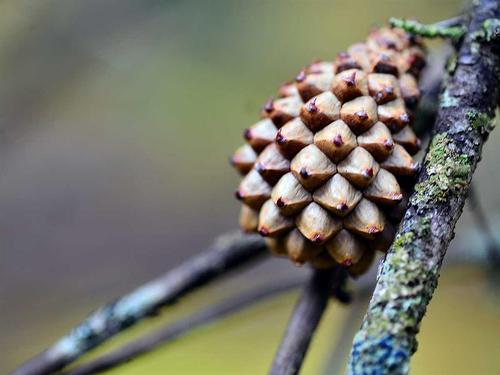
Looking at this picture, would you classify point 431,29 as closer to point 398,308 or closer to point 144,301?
point 398,308

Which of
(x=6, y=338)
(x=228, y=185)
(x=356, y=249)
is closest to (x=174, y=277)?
(x=356, y=249)

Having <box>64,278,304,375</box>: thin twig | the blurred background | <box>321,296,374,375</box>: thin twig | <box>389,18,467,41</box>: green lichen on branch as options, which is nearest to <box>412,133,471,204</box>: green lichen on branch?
<box>389,18,467,41</box>: green lichen on branch

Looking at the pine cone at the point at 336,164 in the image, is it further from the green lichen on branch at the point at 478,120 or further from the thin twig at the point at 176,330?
the thin twig at the point at 176,330

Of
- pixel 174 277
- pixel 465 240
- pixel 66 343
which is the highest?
pixel 465 240

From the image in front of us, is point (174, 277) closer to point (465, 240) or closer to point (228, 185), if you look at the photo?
point (465, 240)

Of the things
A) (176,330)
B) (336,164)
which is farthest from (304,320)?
(176,330)

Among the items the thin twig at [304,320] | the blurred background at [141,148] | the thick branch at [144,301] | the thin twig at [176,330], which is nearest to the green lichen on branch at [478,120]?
the thin twig at [304,320]
